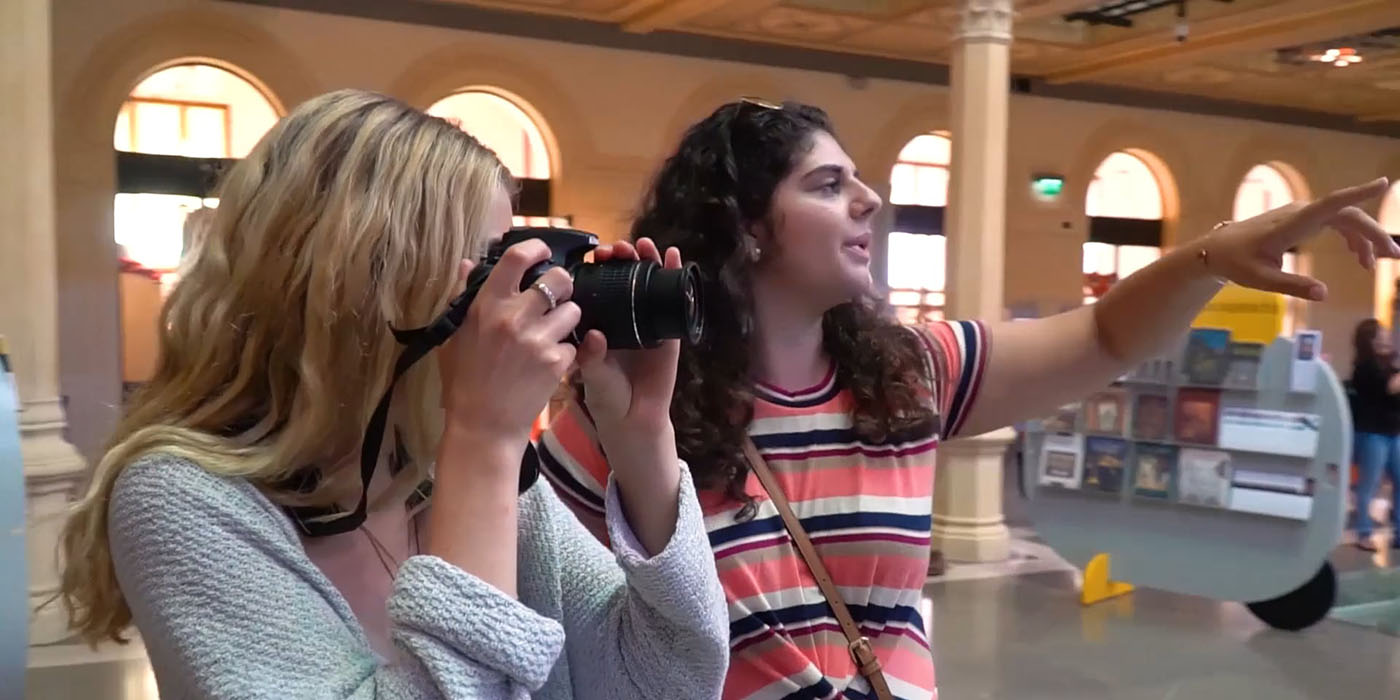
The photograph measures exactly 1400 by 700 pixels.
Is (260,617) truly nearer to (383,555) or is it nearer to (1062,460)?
(383,555)

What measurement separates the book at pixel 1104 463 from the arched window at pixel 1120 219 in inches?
244

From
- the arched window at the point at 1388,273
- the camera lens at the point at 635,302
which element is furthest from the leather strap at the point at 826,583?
the arched window at the point at 1388,273

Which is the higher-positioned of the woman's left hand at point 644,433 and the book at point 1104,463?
the woman's left hand at point 644,433

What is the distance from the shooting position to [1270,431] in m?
5.43

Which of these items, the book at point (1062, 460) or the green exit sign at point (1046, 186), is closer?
the book at point (1062, 460)

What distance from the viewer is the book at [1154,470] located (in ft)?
19.0

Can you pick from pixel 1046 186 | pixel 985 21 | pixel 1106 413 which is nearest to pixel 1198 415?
pixel 1106 413

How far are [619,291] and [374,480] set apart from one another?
303 mm

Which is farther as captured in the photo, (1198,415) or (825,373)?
(1198,415)

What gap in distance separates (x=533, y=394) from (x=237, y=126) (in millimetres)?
8428

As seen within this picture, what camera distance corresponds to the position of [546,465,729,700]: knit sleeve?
1.09 m

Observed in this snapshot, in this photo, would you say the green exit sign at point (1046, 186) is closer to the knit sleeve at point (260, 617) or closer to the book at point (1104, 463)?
the book at point (1104, 463)

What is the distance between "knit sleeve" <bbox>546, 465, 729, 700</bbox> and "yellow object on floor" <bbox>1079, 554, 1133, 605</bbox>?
17.5ft

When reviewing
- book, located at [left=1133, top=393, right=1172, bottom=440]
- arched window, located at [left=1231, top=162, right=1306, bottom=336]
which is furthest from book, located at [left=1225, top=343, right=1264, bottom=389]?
arched window, located at [left=1231, top=162, right=1306, bottom=336]
